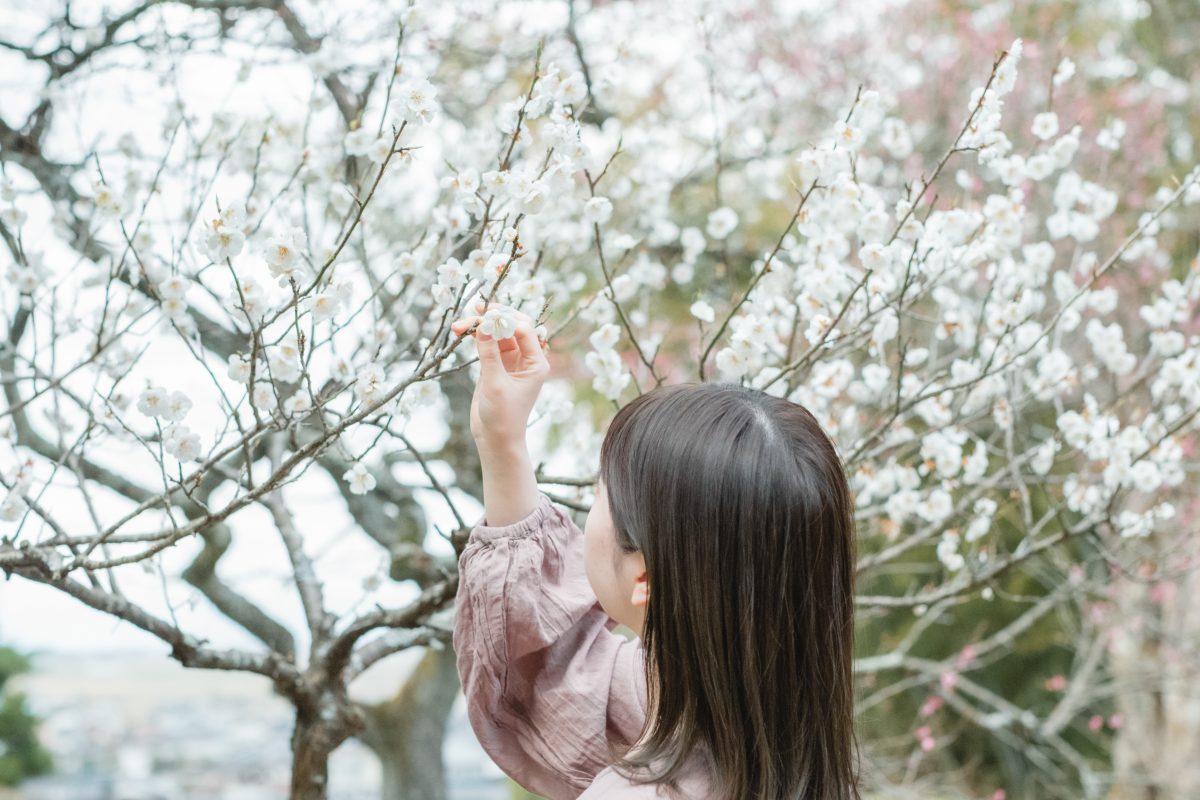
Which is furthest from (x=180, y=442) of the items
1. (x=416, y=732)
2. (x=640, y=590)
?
(x=416, y=732)

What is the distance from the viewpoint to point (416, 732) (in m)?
2.82

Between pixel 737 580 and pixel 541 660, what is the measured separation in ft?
0.80

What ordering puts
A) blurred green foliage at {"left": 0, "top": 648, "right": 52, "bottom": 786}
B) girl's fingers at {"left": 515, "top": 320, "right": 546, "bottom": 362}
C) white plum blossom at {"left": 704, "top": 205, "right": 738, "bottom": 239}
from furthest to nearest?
blurred green foliage at {"left": 0, "top": 648, "right": 52, "bottom": 786} → white plum blossom at {"left": 704, "top": 205, "right": 738, "bottom": 239} → girl's fingers at {"left": 515, "top": 320, "right": 546, "bottom": 362}

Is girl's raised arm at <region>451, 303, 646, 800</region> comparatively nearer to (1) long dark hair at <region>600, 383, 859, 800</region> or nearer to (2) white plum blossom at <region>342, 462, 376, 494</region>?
(1) long dark hair at <region>600, 383, 859, 800</region>

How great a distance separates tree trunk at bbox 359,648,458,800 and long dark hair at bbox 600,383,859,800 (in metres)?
1.97

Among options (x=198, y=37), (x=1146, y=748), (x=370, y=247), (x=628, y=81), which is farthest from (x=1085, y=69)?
(x=198, y=37)

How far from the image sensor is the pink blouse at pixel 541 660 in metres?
0.98

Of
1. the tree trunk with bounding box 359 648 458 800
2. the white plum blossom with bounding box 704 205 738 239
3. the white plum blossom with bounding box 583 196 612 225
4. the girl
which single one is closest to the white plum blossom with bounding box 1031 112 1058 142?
the white plum blossom with bounding box 704 205 738 239

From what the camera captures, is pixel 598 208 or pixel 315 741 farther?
pixel 315 741

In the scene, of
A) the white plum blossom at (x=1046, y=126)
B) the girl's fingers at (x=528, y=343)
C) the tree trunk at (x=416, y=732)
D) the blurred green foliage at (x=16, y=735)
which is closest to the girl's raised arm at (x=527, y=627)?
the girl's fingers at (x=528, y=343)

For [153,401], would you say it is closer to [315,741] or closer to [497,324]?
[497,324]

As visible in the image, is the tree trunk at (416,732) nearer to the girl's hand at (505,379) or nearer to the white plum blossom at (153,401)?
the white plum blossom at (153,401)

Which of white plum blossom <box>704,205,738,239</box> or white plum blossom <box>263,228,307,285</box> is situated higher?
white plum blossom <box>704,205,738,239</box>

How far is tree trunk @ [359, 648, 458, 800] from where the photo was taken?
2.81 m
